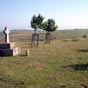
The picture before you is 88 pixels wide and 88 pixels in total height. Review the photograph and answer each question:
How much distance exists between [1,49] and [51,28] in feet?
131

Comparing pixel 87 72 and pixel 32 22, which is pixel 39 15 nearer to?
pixel 32 22

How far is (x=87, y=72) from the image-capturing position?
43.7 feet

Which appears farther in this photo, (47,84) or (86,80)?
(86,80)

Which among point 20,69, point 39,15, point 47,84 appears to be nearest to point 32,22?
point 39,15

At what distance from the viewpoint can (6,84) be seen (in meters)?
10.9

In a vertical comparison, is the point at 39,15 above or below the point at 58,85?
above

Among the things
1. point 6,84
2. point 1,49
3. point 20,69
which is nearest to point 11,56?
point 1,49

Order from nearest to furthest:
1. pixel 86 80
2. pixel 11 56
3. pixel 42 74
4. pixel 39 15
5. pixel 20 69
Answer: pixel 86 80 → pixel 42 74 → pixel 20 69 → pixel 11 56 → pixel 39 15

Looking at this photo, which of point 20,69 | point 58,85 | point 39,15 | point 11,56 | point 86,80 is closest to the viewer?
point 58,85

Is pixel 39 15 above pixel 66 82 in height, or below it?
above

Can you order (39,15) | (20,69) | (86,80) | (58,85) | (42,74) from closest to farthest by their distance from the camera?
(58,85) < (86,80) < (42,74) < (20,69) < (39,15)

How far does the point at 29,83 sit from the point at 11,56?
10344 millimetres

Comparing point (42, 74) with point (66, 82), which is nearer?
point (66, 82)

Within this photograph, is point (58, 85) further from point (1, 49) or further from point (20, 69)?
point (1, 49)
